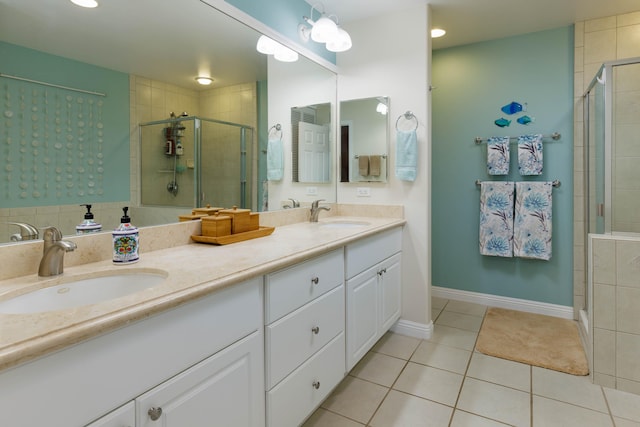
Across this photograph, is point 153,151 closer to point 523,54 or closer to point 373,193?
point 373,193

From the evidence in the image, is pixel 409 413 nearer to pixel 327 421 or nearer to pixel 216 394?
pixel 327 421

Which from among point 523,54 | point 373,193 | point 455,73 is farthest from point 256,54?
point 523,54

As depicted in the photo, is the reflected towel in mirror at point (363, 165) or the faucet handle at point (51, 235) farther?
the reflected towel in mirror at point (363, 165)

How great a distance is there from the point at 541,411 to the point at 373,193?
1.70 meters

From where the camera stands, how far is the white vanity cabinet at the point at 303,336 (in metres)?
1.32

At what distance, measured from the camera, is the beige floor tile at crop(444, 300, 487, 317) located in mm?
3123

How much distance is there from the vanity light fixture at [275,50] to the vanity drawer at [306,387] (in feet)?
5.59

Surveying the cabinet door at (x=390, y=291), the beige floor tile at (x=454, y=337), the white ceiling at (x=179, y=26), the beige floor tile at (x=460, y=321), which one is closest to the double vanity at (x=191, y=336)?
the cabinet door at (x=390, y=291)

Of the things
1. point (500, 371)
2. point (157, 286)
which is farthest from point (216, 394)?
point (500, 371)

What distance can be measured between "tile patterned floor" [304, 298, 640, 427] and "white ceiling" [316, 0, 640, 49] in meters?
2.43

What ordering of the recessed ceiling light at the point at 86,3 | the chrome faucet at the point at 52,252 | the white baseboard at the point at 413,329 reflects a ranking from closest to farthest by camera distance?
1. the chrome faucet at the point at 52,252
2. the recessed ceiling light at the point at 86,3
3. the white baseboard at the point at 413,329

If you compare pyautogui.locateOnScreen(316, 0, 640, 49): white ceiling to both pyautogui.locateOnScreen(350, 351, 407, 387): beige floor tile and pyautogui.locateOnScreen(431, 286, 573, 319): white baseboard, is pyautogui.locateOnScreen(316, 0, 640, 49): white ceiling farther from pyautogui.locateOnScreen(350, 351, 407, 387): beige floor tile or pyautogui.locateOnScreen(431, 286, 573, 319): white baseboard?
pyautogui.locateOnScreen(350, 351, 407, 387): beige floor tile

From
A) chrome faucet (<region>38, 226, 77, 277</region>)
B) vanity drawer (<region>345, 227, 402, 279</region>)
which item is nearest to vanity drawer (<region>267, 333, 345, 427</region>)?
vanity drawer (<region>345, 227, 402, 279</region>)

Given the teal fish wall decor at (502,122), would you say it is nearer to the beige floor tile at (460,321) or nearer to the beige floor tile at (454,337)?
the beige floor tile at (460,321)
